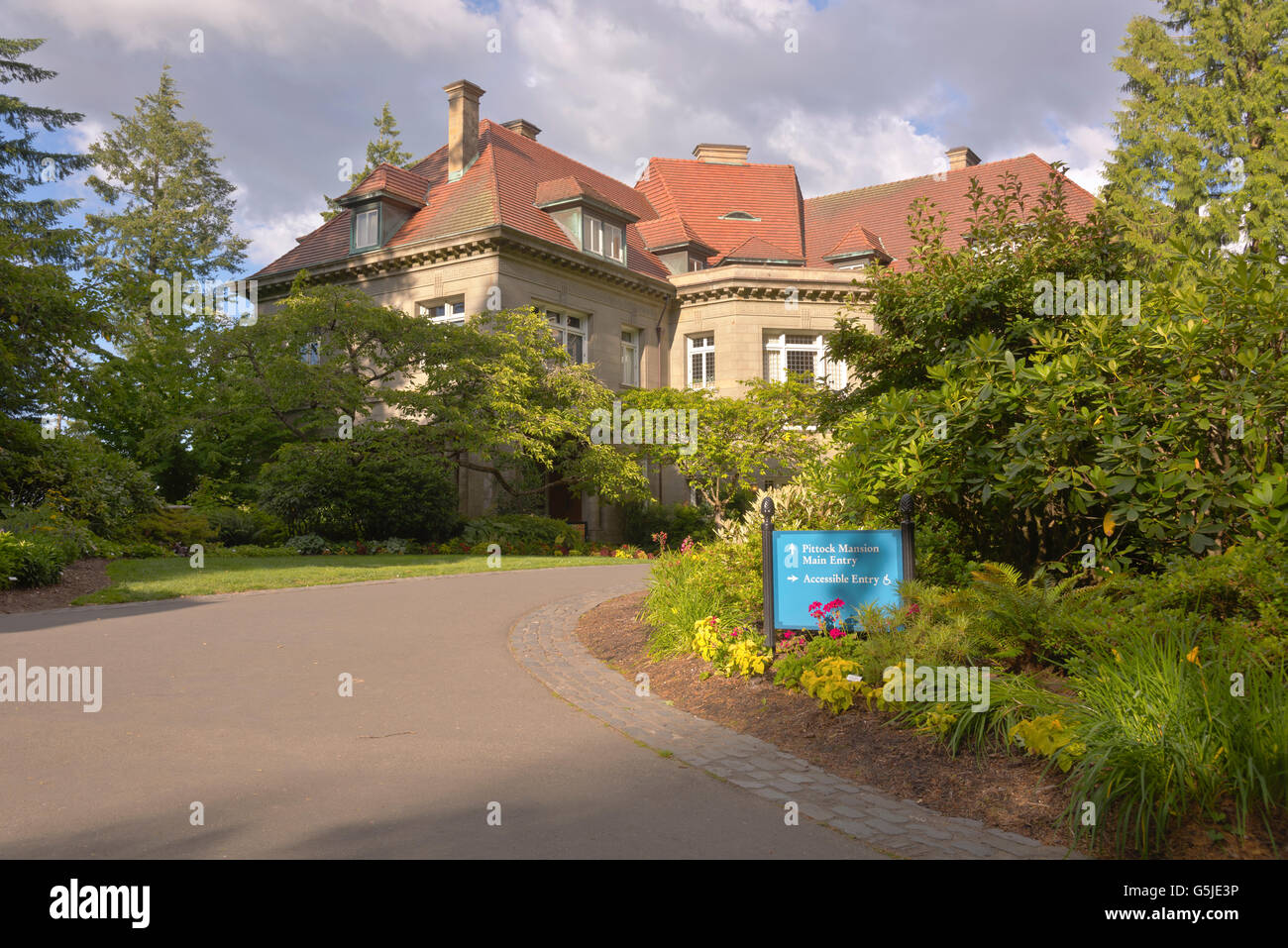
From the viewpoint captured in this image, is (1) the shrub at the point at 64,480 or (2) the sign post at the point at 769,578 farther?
(1) the shrub at the point at 64,480

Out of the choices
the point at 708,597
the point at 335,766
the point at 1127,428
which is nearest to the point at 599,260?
the point at 708,597

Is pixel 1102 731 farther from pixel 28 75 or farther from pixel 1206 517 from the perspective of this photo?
pixel 28 75

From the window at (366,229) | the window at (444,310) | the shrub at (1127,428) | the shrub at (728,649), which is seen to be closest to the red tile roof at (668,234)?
the window at (444,310)

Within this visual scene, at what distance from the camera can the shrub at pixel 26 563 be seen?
12008 millimetres

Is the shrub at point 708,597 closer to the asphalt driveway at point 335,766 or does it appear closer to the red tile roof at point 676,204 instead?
the asphalt driveway at point 335,766

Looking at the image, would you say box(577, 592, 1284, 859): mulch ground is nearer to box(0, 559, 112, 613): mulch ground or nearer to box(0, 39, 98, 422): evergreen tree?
box(0, 559, 112, 613): mulch ground

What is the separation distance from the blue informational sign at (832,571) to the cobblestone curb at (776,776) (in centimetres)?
134

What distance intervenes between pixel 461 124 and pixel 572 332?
8278 millimetres

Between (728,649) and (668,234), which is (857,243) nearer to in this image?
(668,234)

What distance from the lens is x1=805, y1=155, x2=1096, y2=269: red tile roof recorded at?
33531 millimetres

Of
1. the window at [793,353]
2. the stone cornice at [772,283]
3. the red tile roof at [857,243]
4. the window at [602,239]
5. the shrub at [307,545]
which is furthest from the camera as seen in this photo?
the red tile roof at [857,243]

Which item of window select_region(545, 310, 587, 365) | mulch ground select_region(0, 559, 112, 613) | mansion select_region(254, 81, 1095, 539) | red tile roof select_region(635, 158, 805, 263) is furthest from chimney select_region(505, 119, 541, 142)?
mulch ground select_region(0, 559, 112, 613)

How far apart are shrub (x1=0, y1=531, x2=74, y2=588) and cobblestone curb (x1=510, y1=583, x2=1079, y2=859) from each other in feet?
25.5
